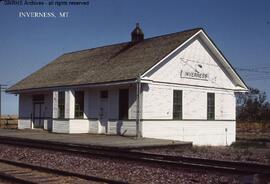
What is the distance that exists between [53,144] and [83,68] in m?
11.3

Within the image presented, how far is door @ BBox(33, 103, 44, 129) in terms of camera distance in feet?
107

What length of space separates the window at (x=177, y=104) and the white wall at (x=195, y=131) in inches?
16.6

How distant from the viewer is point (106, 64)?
96.5ft

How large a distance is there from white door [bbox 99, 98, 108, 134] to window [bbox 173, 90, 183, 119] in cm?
394

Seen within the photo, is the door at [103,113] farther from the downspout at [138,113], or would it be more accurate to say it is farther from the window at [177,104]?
the window at [177,104]

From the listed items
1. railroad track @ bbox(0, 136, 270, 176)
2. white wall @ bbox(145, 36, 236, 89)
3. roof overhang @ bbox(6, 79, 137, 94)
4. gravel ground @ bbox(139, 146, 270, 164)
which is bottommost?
gravel ground @ bbox(139, 146, 270, 164)

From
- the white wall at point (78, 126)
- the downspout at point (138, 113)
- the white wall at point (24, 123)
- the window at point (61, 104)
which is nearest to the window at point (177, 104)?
the downspout at point (138, 113)

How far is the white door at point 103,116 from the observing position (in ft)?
88.4

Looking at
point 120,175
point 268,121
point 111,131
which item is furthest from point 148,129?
point 268,121

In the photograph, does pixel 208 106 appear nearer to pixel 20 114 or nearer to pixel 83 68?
pixel 83 68

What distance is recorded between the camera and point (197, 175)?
11.4 metres

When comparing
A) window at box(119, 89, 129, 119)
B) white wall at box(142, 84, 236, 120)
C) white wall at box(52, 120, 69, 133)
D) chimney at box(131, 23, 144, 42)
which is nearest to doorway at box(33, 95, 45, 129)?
white wall at box(52, 120, 69, 133)

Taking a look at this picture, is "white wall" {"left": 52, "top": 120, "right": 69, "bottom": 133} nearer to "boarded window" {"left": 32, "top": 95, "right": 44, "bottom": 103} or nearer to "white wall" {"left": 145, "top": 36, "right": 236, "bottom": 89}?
"boarded window" {"left": 32, "top": 95, "right": 44, "bottom": 103}

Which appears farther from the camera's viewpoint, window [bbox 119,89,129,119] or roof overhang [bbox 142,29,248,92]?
roof overhang [bbox 142,29,248,92]
